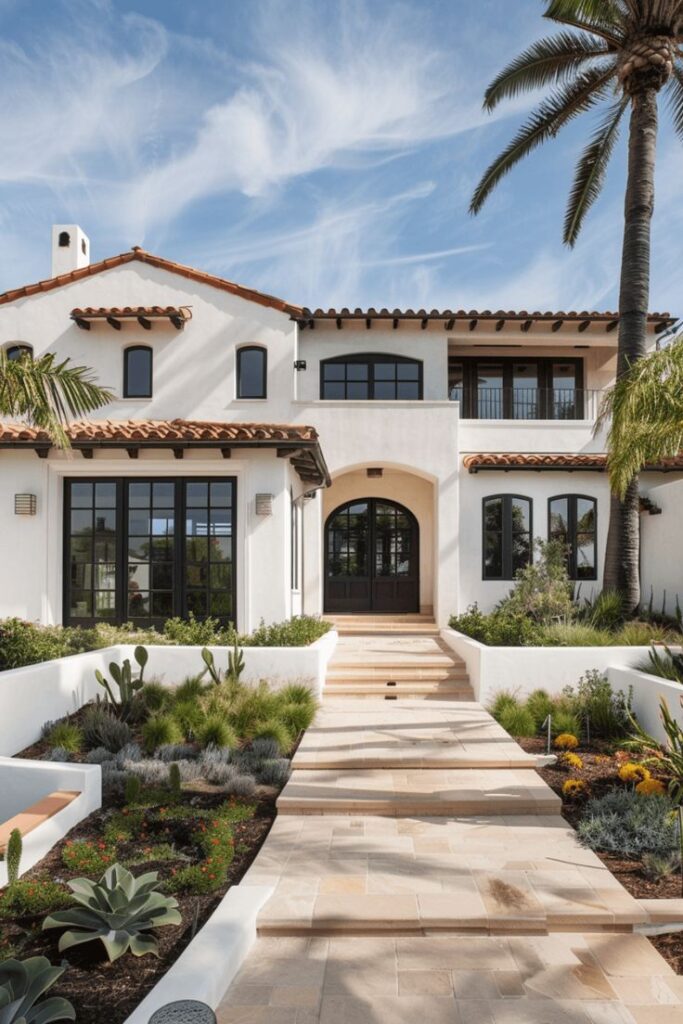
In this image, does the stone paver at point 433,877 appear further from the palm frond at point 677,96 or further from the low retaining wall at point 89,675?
the palm frond at point 677,96

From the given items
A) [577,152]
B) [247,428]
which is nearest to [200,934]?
[247,428]

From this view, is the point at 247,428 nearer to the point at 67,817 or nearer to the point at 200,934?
the point at 67,817

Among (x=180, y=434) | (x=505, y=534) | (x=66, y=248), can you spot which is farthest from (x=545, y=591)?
(x=66, y=248)

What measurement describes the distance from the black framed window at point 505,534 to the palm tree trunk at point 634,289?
354cm

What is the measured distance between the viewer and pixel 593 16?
1224cm

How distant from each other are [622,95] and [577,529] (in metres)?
9.43

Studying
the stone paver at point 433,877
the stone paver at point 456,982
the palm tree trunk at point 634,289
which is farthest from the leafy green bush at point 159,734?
the palm tree trunk at point 634,289

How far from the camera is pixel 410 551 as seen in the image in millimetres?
18312

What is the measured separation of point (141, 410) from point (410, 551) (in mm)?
7985

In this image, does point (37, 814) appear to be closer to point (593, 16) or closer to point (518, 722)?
point (518, 722)

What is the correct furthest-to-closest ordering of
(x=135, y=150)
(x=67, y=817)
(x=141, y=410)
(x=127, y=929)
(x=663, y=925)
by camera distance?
1. (x=141, y=410)
2. (x=135, y=150)
3. (x=67, y=817)
4. (x=663, y=925)
5. (x=127, y=929)

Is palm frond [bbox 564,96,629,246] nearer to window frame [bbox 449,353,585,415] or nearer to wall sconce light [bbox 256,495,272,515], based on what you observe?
window frame [bbox 449,353,585,415]

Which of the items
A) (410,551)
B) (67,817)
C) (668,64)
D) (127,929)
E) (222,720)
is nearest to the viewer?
(127,929)

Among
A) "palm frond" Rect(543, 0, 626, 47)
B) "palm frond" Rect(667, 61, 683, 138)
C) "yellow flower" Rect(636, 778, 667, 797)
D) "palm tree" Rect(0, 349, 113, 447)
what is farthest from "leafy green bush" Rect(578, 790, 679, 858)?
"palm frond" Rect(667, 61, 683, 138)
